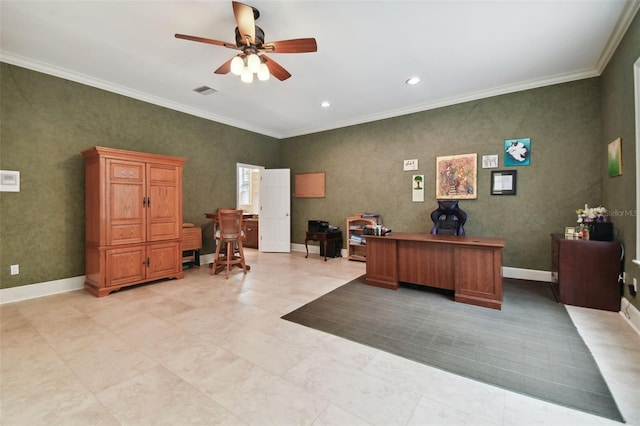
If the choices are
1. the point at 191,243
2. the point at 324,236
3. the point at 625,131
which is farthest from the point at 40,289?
the point at 625,131

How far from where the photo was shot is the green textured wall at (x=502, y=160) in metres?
3.82

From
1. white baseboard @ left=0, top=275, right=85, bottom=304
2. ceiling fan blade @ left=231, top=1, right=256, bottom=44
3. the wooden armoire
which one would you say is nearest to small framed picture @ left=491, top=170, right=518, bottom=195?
ceiling fan blade @ left=231, top=1, right=256, bottom=44

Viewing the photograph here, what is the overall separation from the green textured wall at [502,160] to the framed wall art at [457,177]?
4.1 inches

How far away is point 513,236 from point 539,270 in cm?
61

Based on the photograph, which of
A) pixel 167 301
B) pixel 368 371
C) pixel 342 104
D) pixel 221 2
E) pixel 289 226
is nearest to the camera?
pixel 368 371

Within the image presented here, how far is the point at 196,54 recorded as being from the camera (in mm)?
3283

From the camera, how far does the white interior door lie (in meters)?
6.64

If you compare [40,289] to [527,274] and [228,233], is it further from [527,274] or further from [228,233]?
[527,274]

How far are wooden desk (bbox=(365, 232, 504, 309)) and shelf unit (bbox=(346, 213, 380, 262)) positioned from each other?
5.46 feet

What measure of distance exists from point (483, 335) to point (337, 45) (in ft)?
11.1

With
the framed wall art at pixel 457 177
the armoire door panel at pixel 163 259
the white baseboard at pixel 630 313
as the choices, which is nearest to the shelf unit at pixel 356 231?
the framed wall art at pixel 457 177

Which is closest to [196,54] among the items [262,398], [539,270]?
[262,398]

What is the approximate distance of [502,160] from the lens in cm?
434

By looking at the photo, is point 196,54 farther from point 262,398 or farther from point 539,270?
point 539,270
